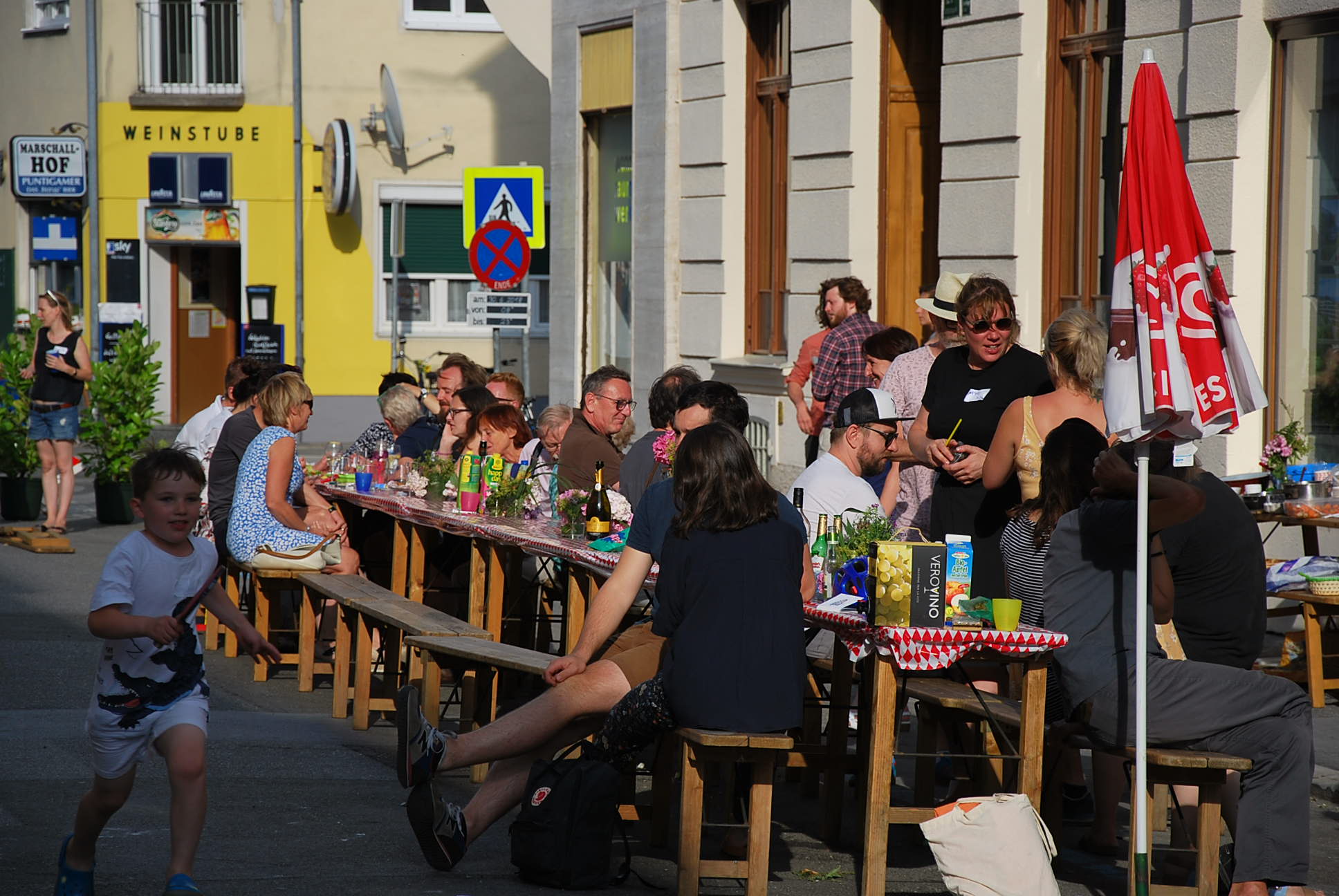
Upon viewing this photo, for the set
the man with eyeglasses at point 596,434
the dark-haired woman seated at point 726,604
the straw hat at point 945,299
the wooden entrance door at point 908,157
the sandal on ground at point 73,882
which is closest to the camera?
the sandal on ground at point 73,882

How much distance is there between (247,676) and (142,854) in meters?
3.69

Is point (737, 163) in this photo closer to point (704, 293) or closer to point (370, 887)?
point (704, 293)

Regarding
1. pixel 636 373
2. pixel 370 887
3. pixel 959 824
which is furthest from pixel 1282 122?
pixel 636 373

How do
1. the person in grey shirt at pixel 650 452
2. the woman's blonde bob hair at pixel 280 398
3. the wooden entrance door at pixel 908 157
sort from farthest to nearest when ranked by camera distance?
the wooden entrance door at pixel 908 157 < the woman's blonde bob hair at pixel 280 398 < the person in grey shirt at pixel 650 452

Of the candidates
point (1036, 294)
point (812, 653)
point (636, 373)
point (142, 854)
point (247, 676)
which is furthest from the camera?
point (636, 373)

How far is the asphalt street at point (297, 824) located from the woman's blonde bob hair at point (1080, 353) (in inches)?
64.7

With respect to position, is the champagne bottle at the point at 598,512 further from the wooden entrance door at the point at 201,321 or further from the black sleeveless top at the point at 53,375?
the wooden entrance door at the point at 201,321

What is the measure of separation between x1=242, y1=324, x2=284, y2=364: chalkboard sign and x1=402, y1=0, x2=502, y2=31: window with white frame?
15.4 feet

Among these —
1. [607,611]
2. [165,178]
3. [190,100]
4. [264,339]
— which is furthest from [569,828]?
[190,100]

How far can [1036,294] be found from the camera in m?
12.0

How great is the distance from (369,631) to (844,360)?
4.25 m

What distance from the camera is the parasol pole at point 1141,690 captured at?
5227 millimetres

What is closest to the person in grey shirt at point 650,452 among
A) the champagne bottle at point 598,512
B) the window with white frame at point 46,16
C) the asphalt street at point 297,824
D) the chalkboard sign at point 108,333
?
the champagne bottle at point 598,512

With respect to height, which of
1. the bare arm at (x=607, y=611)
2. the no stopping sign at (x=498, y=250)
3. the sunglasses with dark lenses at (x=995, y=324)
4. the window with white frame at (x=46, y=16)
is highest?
the window with white frame at (x=46, y=16)
